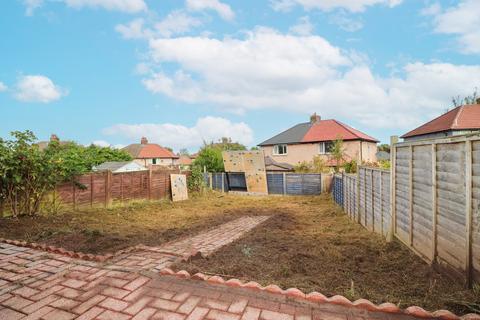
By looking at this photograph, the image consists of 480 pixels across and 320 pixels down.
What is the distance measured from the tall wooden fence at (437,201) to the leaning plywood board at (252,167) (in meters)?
12.4

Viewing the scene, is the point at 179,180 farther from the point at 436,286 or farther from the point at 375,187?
the point at 436,286

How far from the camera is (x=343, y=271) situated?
4094 mm

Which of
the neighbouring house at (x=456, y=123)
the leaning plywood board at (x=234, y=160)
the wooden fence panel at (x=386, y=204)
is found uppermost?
the neighbouring house at (x=456, y=123)

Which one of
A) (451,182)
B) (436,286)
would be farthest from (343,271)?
(451,182)

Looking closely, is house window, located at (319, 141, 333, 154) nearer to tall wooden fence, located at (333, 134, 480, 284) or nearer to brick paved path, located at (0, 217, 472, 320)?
tall wooden fence, located at (333, 134, 480, 284)

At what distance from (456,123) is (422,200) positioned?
18.2 metres

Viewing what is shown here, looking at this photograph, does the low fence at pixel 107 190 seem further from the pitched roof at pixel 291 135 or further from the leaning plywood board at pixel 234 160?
the pitched roof at pixel 291 135

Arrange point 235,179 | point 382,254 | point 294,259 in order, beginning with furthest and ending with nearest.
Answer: point 235,179 → point 382,254 → point 294,259

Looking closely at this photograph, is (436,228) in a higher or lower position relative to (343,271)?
higher

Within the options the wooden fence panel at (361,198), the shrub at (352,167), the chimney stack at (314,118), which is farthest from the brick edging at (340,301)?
the chimney stack at (314,118)

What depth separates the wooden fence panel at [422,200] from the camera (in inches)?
160

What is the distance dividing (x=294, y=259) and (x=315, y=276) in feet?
2.66

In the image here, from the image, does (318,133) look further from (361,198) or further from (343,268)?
(343,268)

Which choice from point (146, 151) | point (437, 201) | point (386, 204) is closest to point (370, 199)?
point (386, 204)
